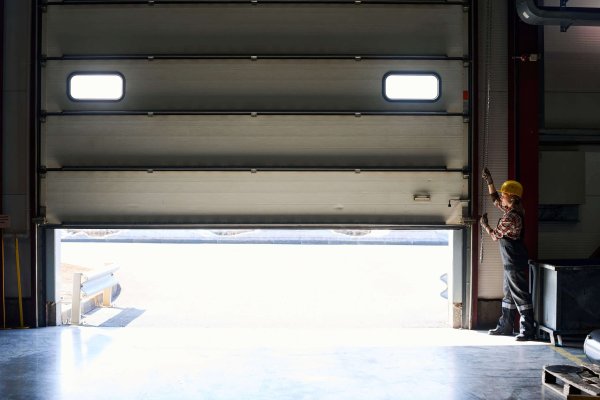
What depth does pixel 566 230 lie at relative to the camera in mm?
7660

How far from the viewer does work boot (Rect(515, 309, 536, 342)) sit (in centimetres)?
695

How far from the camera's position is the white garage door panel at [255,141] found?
7484mm

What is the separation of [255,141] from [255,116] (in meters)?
0.32

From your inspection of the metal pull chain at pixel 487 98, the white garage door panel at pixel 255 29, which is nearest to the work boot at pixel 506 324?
the metal pull chain at pixel 487 98

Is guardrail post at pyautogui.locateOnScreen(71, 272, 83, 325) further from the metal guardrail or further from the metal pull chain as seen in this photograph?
the metal pull chain

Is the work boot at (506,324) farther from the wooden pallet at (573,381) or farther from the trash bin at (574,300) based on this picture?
the wooden pallet at (573,381)

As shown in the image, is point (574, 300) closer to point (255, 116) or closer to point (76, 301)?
point (255, 116)

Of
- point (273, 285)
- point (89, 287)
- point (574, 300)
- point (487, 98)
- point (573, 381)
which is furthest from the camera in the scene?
point (273, 285)

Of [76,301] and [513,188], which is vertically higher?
[513,188]

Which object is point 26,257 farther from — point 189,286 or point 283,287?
point 283,287

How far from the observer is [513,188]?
277 inches

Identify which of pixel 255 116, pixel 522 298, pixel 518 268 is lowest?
pixel 522 298

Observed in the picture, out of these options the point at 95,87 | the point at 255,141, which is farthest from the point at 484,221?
the point at 95,87

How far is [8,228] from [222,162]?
2.87 metres
